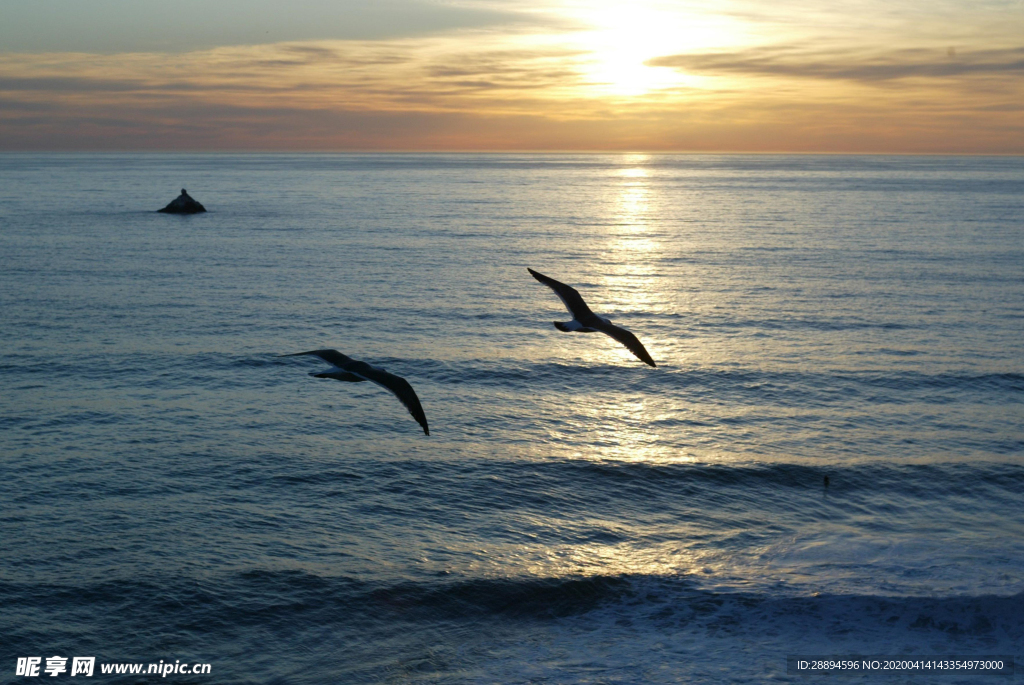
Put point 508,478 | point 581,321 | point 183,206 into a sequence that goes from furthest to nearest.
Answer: point 183,206, point 508,478, point 581,321

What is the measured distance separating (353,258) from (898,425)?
50803mm

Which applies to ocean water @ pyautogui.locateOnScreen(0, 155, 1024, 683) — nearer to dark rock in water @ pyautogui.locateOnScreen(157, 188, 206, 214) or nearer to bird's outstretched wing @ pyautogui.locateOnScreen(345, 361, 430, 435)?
bird's outstretched wing @ pyautogui.locateOnScreen(345, 361, 430, 435)

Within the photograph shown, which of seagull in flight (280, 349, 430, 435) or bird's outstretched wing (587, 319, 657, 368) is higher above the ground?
bird's outstretched wing (587, 319, 657, 368)

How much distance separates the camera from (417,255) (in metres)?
73.9

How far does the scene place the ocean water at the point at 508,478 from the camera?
1902 cm

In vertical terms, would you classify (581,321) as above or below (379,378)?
above

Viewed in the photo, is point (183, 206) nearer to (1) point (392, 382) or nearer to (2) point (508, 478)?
(2) point (508, 478)

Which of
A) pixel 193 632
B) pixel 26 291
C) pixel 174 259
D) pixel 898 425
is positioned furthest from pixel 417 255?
pixel 193 632

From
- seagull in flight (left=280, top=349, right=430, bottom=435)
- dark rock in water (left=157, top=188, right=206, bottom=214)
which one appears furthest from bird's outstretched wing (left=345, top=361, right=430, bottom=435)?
dark rock in water (left=157, top=188, right=206, bottom=214)

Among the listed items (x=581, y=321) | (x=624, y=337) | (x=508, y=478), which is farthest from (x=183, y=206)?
(x=624, y=337)

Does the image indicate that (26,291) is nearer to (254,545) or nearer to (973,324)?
(254,545)

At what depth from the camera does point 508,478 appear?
27.6 metres

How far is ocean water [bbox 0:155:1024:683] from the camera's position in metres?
19.0

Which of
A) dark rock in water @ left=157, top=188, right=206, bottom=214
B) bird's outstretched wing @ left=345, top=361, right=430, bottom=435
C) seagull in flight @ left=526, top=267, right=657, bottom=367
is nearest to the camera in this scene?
bird's outstretched wing @ left=345, top=361, right=430, bottom=435
